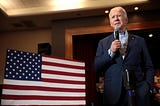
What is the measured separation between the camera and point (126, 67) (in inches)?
65.3

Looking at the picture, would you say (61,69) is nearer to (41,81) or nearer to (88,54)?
(41,81)

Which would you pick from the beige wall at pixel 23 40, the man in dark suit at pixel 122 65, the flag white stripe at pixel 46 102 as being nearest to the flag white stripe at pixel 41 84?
the flag white stripe at pixel 46 102

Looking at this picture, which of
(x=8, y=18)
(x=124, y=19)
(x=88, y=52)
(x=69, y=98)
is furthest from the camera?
(x=88, y=52)

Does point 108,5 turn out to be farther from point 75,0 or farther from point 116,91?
point 116,91

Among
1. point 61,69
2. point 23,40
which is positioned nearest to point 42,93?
point 61,69

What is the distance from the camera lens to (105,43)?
1.81 meters

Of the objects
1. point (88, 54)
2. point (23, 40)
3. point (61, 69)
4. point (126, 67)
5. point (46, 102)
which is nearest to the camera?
point (126, 67)

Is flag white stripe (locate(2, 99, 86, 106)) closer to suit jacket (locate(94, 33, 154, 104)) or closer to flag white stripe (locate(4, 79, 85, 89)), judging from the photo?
flag white stripe (locate(4, 79, 85, 89))

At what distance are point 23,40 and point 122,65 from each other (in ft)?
18.8

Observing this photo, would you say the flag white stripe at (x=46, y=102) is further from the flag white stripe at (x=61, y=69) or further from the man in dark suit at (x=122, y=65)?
the man in dark suit at (x=122, y=65)

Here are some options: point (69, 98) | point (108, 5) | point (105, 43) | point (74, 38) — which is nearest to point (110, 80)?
point (105, 43)

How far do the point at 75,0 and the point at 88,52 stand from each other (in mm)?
1456

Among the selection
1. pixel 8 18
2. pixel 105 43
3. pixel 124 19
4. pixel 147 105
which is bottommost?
pixel 147 105

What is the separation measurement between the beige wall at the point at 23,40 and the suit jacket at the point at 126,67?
17.4 feet
